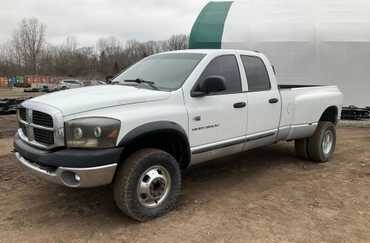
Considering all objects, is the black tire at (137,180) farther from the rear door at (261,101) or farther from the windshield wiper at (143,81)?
the rear door at (261,101)

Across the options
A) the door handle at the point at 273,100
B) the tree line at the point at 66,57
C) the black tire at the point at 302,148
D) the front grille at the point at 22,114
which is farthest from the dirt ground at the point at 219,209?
the tree line at the point at 66,57

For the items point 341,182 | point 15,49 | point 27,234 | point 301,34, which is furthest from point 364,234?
point 15,49

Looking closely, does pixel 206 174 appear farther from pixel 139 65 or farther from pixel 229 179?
pixel 139 65

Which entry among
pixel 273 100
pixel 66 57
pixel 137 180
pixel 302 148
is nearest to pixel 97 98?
pixel 137 180

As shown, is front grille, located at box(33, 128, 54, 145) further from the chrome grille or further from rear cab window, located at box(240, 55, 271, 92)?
rear cab window, located at box(240, 55, 271, 92)

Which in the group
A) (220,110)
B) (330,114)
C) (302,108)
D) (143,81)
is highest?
(143,81)

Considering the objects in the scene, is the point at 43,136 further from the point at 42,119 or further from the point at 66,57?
the point at 66,57

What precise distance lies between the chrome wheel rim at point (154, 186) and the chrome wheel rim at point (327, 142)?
12.8ft

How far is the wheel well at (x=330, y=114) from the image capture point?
7.54 meters

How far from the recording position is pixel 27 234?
4.10 meters

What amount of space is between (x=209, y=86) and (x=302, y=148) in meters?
3.26

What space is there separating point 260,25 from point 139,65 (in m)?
11.8

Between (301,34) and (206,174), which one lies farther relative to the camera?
(301,34)

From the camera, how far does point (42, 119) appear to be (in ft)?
13.7
